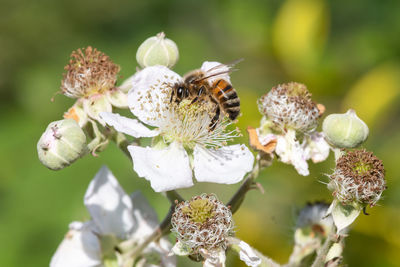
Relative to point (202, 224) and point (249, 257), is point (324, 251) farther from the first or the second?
point (202, 224)

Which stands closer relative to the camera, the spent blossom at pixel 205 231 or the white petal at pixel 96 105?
the spent blossom at pixel 205 231

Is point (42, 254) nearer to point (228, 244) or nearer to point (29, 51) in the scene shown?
point (228, 244)

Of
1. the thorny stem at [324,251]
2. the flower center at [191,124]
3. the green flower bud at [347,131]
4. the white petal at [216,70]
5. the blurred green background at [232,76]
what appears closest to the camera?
the thorny stem at [324,251]

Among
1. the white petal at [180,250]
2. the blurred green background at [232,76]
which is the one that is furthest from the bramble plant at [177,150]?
the blurred green background at [232,76]

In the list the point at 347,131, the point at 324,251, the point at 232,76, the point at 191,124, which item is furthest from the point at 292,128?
the point at 232,76

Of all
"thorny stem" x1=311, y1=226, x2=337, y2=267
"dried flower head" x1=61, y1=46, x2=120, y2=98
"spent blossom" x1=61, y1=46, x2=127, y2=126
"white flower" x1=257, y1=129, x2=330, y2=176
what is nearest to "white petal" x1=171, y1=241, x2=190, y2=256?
"thorny stem" x1=311, y1=226, x2=337, y2=267

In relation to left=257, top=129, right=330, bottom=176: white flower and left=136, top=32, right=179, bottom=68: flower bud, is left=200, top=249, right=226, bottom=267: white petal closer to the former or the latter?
left=257, top=129, right=330, bottom=176: white flower

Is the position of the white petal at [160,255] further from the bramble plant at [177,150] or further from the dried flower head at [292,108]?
the dried flower head at [292,108]
